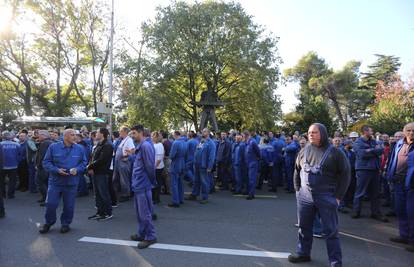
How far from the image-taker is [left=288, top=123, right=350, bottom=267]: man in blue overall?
4152 mm

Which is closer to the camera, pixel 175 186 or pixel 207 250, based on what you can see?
pixel 207 250

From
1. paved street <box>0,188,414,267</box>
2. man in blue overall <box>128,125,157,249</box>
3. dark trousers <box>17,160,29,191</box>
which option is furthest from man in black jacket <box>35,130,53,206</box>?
man in blue overall <box>128,125,157,249</box>

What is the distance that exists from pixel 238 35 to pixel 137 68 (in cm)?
804

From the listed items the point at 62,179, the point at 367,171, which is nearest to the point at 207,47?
the point at 367,171

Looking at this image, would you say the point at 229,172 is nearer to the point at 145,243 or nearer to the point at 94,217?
the point at 94,217

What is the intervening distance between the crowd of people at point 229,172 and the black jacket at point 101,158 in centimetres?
2

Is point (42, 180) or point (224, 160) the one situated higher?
point (224, 160)

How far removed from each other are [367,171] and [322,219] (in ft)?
12.2

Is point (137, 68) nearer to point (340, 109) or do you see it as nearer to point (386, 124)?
point (386, 124)

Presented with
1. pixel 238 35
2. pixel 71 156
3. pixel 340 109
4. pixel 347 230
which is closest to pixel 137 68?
pixel 238 35

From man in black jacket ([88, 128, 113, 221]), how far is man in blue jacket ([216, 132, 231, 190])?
5.13 m

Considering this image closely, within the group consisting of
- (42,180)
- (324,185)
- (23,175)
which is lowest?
(23,175)

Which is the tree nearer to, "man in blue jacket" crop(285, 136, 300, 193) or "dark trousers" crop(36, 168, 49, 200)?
"man in blue jacket" crop(285, 136, 300, 193)

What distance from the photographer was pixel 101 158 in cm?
686
